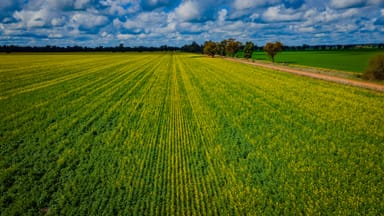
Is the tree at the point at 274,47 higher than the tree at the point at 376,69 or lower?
higher

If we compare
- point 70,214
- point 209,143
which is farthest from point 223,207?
point 209,143

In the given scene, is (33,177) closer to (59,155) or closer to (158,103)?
(59,155)

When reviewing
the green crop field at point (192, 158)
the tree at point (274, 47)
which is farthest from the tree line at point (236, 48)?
the green crop field at point (192, 158)

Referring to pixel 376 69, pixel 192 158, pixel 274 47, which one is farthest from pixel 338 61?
pixel 192 158

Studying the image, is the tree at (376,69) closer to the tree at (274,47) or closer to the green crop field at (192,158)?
the green crop field at (192,158)

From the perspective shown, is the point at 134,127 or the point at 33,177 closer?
the point at 33,177

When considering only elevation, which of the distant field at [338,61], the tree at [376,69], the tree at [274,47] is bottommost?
the distant field at [338,61]
